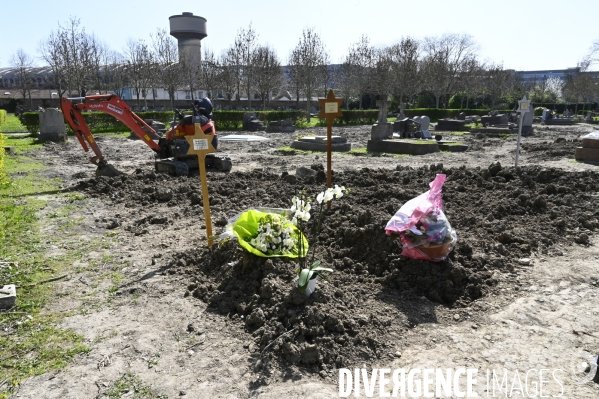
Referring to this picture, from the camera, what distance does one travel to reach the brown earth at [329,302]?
3.19m

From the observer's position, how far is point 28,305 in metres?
4.25

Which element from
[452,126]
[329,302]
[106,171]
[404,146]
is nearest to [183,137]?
[106,171]

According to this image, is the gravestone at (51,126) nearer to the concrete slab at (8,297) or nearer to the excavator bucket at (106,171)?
the excavator bucket at (106,171)

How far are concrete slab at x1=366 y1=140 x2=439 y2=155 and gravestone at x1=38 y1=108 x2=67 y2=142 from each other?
14602 mm

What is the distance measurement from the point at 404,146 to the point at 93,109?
10830 mm

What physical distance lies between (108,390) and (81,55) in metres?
43.5

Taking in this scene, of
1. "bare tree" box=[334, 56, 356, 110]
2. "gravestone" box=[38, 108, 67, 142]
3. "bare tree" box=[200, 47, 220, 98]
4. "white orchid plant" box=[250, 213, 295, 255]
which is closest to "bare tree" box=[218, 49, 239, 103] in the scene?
"bare tree" box=[200, 47, 220, 98]

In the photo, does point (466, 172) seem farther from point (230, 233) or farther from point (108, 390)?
point (108, 390)

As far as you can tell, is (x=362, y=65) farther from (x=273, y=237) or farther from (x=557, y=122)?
(x=273, y=237)

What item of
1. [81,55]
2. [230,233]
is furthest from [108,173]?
[81,55]

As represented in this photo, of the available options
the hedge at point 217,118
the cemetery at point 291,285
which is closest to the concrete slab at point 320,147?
the cemetery at point 291,285

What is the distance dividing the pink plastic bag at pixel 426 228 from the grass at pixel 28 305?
10.7 ft

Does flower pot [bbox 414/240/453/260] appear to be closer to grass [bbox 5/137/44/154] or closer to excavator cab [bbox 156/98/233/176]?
excavator cab [bbox 156/98/233/176]

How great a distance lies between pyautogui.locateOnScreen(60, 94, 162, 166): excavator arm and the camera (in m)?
10.0
